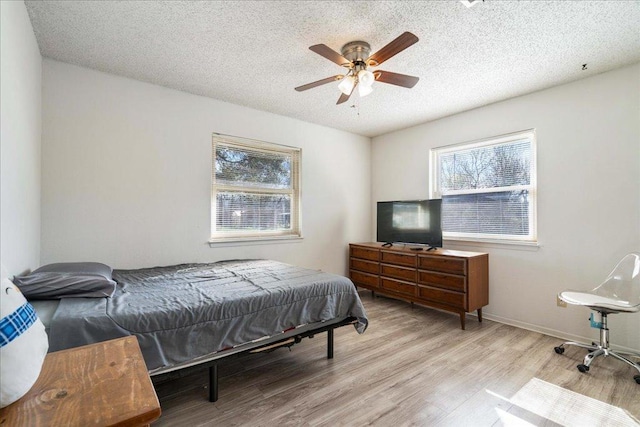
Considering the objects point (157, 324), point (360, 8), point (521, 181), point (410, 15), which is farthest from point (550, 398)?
point (360, 8)

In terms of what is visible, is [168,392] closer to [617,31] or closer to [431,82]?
[431,82]

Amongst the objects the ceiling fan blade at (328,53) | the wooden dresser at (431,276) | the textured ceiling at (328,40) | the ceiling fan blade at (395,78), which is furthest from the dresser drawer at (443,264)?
the ceiling fan blade at (328,53)

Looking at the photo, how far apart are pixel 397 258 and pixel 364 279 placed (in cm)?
68

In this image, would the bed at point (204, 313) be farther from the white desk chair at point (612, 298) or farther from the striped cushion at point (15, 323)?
the white desk chair at point (612, 298)

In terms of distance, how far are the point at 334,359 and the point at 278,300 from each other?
2.73ft

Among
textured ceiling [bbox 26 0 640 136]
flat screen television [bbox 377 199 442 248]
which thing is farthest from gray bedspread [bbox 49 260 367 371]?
textured ceiling [bbox 26 0 640 136]

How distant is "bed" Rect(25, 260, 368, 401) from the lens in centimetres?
157

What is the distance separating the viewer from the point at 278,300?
212cm

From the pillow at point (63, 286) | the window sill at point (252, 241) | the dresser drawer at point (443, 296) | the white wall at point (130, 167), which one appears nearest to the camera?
the pillow at point (63, 286)

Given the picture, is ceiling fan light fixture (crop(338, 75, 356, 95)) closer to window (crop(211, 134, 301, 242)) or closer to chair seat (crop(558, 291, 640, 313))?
window (crop(211, 134, 301, 242))

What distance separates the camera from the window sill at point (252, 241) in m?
3.46

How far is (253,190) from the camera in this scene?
3818mm

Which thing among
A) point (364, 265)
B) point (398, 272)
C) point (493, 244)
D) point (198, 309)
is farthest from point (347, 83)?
point (364, 265)

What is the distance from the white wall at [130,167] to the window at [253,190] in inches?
5.2
